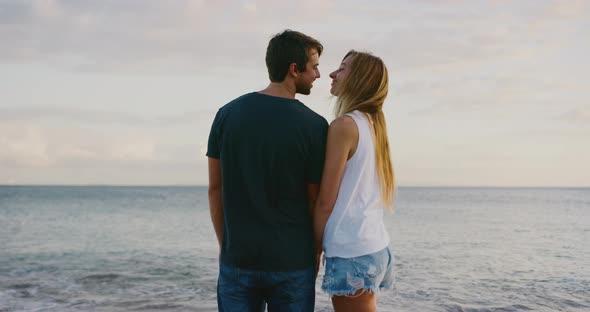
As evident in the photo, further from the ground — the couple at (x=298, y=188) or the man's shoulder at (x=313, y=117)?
the man's shoulder at (x=313, y=117)

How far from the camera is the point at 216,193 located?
2.93 metres

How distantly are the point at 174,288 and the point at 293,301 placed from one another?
7414 millimetres

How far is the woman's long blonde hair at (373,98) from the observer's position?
2873 mm

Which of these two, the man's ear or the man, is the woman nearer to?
the man

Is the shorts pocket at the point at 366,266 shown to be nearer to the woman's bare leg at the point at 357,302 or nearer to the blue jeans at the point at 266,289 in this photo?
the woman's bare leg at the point at 357,302

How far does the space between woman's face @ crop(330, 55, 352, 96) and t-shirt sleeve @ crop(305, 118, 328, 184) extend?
0.34m

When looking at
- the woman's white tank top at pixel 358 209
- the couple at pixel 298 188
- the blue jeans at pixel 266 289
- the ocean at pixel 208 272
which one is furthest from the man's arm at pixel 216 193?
the ocean at pixel 208 272

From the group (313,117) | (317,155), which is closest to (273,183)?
(317,155)

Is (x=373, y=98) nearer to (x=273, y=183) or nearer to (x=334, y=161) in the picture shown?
(x=334, y=161)

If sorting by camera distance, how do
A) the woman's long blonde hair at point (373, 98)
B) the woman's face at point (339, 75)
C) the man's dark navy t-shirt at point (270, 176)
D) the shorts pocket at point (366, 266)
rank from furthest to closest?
the woman's face at point (339, 75), the woman's long blonde hair at point (373, 98), the shorts pocket at point (366, 266), the man's dark navy t-shirt at point (270, 176)

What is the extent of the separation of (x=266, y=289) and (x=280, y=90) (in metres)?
1.00

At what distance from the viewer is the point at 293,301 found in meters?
2.72

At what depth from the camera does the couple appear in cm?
265

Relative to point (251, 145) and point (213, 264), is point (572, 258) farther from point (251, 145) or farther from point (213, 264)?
point (251, 145)
